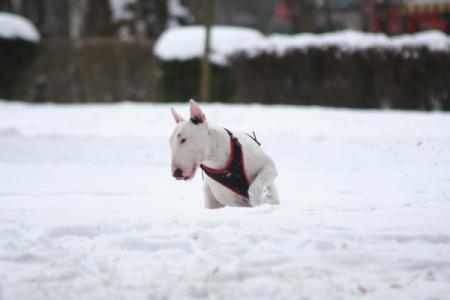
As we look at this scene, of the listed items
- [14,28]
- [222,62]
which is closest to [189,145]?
[222,62]

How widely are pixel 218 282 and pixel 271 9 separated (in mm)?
54795

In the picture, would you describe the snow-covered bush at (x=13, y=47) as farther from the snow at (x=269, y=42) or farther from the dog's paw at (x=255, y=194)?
the dog's paw at (x=255, y=194)

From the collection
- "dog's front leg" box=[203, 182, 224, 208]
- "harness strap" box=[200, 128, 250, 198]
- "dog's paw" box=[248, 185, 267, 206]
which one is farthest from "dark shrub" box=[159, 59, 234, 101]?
"dog's paw" box=[248, 185, 267, 206]

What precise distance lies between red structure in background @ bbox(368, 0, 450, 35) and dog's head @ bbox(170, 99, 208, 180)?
74.4ft

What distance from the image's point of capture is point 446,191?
17.8ft

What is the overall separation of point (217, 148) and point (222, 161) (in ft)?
0.33

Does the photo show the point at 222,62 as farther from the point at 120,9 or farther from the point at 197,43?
the point at 120,9

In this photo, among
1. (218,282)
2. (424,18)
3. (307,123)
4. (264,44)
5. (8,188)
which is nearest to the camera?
(218,282)

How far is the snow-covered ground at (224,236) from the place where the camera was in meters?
3.11

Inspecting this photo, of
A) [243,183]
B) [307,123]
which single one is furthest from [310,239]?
[307,123]

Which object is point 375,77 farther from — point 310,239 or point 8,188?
point 310,239

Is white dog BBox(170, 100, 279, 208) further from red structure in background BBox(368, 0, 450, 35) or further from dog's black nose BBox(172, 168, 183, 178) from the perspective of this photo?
red structure in background BBox(368, 0, 450, 35)

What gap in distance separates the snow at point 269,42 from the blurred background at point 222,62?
0.03 metres

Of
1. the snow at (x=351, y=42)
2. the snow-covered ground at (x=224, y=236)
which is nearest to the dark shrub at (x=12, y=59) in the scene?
the snow at (x=351, y=42)
